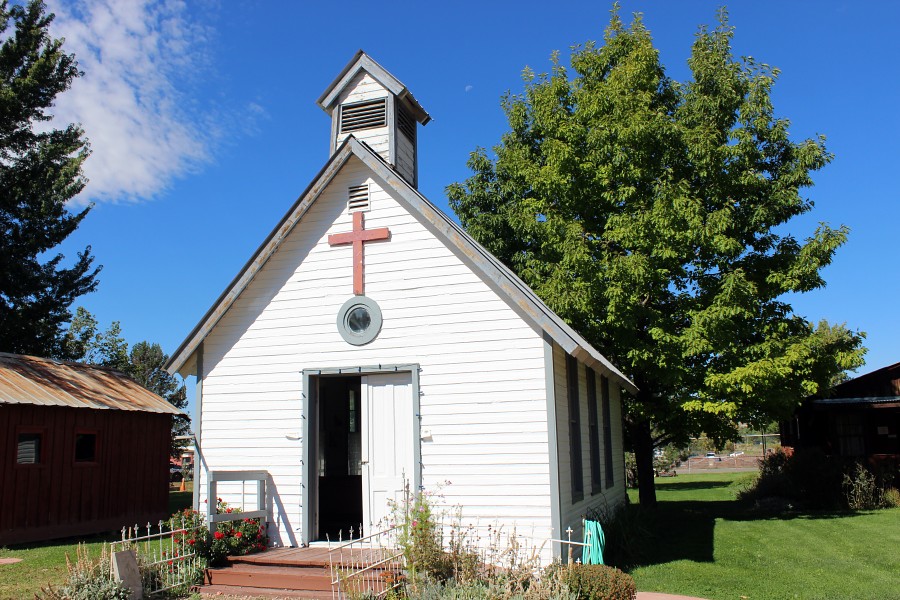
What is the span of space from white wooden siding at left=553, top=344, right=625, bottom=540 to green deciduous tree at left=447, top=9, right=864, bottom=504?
7.40 ft

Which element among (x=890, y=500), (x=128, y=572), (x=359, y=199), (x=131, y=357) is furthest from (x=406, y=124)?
(x=131, y=357)

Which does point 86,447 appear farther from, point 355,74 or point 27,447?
point 355,74

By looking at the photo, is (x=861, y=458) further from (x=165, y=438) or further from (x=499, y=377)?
(x=165, y=438)

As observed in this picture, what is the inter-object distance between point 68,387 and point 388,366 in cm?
1023

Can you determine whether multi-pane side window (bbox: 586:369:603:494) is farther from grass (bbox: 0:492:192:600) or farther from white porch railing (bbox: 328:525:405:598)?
grass (bbox: 0:492:192:600)

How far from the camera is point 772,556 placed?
1272cm

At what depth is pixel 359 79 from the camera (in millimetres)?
14242

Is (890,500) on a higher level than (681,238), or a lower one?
lower

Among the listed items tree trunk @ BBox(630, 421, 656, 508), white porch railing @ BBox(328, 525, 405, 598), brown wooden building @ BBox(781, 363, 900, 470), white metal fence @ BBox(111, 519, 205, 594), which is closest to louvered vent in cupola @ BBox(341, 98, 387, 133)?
white metal fence @ BBox(111, 519, 205, 594)

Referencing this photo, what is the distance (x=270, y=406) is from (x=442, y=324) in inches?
129

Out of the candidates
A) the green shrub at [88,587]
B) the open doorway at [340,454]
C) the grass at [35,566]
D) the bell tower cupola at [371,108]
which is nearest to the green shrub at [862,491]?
the open doorway at [340,454]

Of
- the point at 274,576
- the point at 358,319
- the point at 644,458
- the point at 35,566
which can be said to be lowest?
the point at 35,566

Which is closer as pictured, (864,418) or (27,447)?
(27,447)

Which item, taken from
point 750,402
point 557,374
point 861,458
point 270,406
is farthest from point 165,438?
point 861,458
